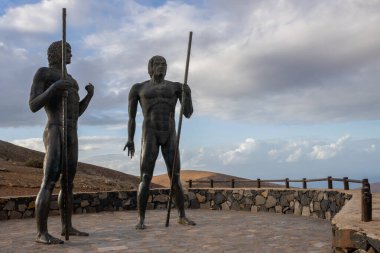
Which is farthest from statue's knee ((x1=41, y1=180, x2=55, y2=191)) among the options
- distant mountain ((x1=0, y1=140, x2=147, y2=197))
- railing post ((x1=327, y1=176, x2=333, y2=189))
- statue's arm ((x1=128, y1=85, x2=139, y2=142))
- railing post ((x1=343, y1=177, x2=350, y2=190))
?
distant mountain ((x1=0, y1=140, x2=147, y2=197))

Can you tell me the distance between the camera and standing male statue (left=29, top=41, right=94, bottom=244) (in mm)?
5930

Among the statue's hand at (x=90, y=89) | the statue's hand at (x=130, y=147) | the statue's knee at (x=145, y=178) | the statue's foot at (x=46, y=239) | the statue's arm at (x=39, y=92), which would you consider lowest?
the statue's foot at (x=46, y=239)

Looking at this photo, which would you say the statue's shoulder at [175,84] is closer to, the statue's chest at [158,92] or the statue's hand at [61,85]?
the statue's chest at [158,92]

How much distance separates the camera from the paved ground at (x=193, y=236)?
5340 millimetres

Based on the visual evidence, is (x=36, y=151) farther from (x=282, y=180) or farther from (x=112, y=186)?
(x=282, y=180)

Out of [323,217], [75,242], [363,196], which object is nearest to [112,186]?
[323,217]

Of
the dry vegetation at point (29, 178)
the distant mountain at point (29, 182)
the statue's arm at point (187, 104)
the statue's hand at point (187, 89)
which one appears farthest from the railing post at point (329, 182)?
the distant mountain at point (29, 182)

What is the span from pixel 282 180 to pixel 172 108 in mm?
5231

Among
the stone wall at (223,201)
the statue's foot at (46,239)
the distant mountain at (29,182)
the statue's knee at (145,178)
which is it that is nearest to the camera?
the statue's foot at (46,239)

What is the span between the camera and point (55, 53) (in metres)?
6.38

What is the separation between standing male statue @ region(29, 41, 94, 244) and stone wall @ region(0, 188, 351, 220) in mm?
4090

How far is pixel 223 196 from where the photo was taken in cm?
1127

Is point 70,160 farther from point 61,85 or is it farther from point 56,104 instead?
point 61,85

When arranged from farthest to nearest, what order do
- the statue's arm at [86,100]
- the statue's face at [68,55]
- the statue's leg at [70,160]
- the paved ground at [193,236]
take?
the statue's arm at [86,100] < the statue's face at [68,55] < the statue's leg at [70,160] < the paved ground at [193,236]
